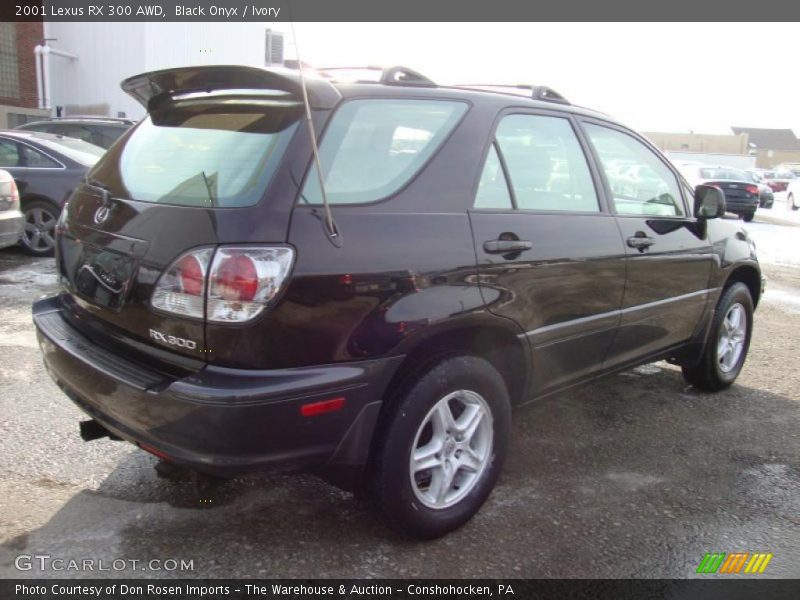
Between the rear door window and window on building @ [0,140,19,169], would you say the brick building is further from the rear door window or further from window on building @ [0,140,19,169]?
the rear door window

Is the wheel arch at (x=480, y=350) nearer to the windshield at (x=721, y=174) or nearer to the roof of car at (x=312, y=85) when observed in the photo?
the roof of car at (x=312, y=85)

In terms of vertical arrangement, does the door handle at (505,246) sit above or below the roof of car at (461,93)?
below

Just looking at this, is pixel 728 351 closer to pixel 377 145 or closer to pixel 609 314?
pixel 609 314

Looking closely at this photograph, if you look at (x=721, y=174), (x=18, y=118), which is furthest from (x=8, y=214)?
(x=18, y=118)

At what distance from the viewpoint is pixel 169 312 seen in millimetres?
2127

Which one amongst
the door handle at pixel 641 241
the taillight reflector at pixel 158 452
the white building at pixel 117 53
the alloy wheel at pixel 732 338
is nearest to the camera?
the taillight reflector at pixel 158 452

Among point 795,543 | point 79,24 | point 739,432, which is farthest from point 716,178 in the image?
point 79,24

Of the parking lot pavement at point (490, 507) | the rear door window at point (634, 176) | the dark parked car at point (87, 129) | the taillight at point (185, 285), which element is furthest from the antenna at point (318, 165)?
the dark parked car at point (87, 129)

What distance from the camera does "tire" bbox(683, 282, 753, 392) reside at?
14.0 feet

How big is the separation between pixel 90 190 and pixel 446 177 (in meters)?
1.53

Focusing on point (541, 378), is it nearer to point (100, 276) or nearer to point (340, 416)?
point (340, 416)

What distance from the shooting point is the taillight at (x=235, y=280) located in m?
2.02

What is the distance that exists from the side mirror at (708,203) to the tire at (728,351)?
71 centimetres

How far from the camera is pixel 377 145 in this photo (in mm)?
2402
